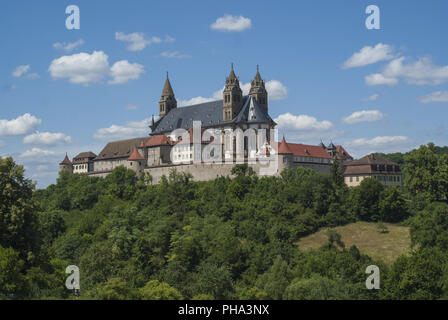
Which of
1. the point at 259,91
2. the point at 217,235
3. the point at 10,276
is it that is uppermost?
the point at 259,91

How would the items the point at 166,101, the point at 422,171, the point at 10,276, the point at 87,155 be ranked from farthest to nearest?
the point at 166,101
the point at 87,155
the point at 422,171
the point at 10,276

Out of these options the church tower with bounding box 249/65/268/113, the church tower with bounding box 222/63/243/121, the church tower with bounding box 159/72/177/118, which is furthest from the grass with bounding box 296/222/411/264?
the church tower with bounding box 159/72/177/118

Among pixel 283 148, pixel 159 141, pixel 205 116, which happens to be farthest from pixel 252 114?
pixel 159 141

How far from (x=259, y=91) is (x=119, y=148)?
27.6 meters

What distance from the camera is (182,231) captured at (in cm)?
7225

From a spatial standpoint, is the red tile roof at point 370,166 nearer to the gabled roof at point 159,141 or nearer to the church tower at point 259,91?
the church tower at point 259,91

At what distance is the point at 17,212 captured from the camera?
154ft

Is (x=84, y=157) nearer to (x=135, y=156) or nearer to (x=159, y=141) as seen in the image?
(x=135, y=156)

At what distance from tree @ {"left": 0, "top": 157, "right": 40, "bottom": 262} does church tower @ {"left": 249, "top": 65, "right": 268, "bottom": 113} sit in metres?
59.0

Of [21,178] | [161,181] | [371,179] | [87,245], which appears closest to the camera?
[21,178]

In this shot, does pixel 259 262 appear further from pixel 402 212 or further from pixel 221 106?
pixel 221 106

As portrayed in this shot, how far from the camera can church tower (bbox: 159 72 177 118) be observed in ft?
387
